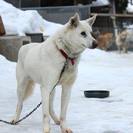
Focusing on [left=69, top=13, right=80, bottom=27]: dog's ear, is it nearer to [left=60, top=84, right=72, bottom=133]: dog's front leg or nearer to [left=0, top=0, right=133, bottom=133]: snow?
[left=60, top=84, right=72, bottom=133]: dog's front leg

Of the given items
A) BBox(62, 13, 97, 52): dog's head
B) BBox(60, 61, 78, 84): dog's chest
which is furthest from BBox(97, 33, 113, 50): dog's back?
BBox(62, 13, 97, 52): dog's head

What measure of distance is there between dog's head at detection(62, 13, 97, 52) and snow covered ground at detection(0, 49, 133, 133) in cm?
124

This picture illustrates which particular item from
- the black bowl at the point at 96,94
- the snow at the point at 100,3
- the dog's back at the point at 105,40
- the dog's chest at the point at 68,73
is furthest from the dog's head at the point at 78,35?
the snow at the point at 100,3

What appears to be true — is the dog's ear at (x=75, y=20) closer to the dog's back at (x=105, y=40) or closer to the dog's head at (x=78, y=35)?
the dog's head at (x=78, y=35)

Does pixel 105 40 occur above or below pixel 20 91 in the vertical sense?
below

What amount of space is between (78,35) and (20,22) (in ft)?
39.7

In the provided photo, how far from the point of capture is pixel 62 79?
6504 millimetres

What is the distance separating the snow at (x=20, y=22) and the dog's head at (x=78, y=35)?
1112 cm

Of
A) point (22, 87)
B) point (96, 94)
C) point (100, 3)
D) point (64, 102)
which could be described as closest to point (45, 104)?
point (64, 102)

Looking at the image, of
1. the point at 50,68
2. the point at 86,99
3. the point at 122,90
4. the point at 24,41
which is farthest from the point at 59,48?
the point at 24,41

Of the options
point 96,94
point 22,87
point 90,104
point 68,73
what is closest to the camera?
point 68,73

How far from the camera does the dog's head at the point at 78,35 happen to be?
19.9 feet

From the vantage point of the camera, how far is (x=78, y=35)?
6102mm

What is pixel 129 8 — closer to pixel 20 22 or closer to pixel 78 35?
pixel 20 22
